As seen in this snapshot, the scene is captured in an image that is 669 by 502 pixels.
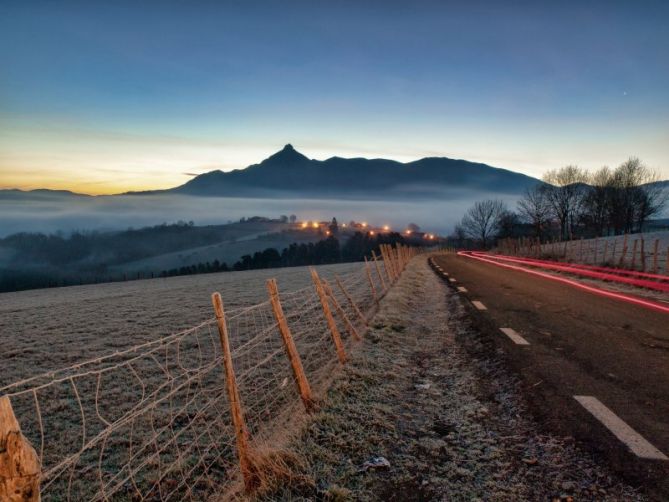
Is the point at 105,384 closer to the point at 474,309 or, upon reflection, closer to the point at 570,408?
the point at 570,408

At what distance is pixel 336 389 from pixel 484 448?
7.91 ft

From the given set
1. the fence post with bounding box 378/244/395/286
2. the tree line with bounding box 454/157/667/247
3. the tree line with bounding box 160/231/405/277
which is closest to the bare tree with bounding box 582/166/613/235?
the tree line with bounding box 454/157/667/247

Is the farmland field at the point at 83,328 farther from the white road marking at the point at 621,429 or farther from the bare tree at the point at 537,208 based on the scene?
the bare tree at the point at 537,208

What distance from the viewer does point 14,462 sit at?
209 centimetres

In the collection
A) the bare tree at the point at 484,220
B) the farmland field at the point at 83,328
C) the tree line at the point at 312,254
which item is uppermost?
the bare tree at the point at 484,220

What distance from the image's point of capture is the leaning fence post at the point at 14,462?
205cm

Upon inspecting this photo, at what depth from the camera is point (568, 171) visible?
3649 inches

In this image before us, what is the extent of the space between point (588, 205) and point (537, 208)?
1088cm

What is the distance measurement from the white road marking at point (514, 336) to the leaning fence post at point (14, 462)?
8525mm

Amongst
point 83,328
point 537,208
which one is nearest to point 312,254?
point 537,208

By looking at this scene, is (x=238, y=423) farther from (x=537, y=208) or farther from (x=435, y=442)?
(x=537, y=208)

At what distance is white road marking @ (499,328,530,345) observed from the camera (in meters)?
8.71

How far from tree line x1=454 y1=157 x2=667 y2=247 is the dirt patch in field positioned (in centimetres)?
8019

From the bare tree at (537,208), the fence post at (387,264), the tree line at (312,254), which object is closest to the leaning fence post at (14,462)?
the fence post at (387,264)
